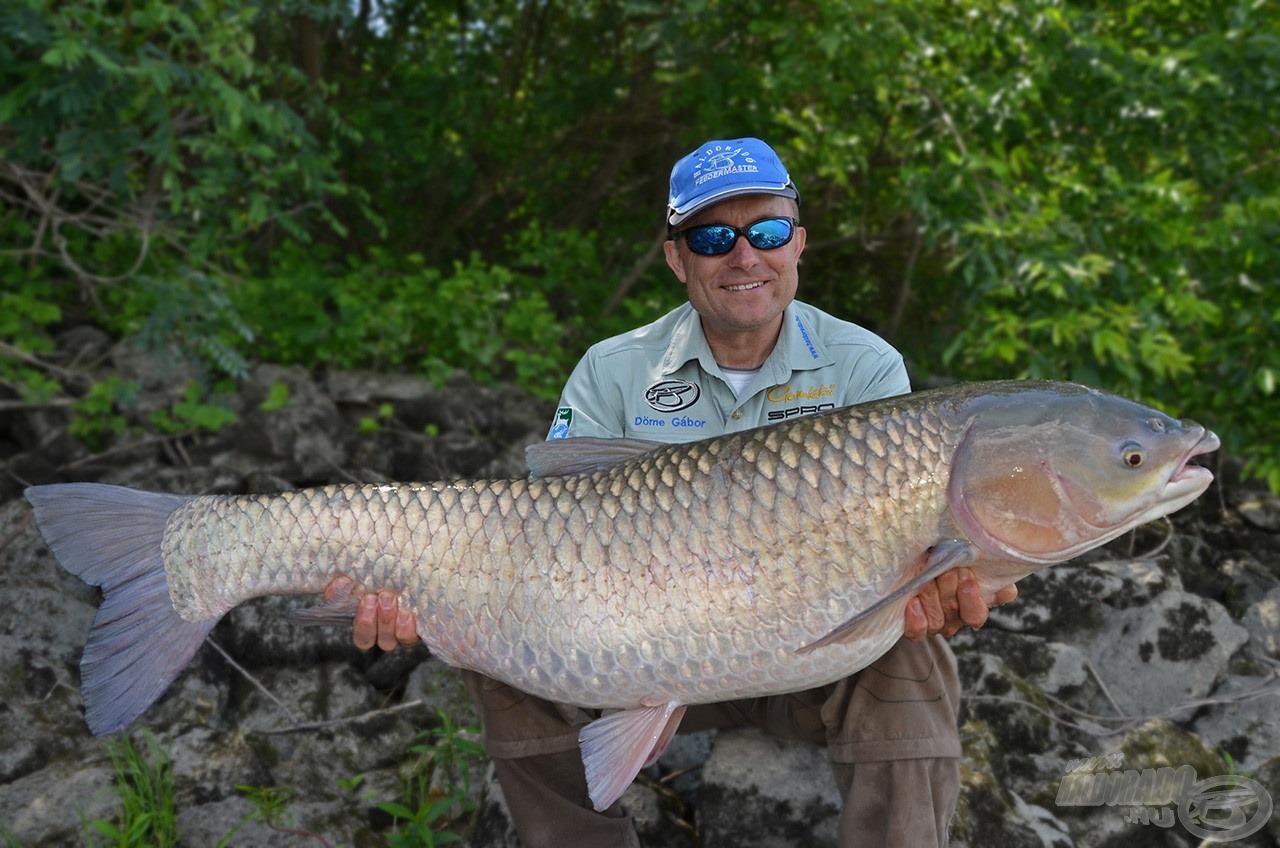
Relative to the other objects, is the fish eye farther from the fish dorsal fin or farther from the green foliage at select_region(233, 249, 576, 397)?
the green foliage at select_region(233, 249, 576, 397)

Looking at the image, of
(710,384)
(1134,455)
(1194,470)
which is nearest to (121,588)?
(710,384)

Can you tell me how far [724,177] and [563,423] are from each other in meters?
0.77

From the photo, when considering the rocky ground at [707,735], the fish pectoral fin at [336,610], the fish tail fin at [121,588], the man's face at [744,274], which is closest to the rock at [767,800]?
the rocky ground at [707,735]

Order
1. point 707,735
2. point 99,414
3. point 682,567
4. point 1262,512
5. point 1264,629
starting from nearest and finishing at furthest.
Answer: point 682,567, point 707,735, point 1264,629, point 1262,512, point 99,414

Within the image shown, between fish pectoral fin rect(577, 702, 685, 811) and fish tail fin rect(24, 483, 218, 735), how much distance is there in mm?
875

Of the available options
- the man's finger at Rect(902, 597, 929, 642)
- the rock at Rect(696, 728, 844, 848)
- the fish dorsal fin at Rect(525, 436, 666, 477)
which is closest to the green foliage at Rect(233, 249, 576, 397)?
the rock at Rect(696, 728, 844, 848)

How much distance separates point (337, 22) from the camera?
8.50 m

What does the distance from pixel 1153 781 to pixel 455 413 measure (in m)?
4.19

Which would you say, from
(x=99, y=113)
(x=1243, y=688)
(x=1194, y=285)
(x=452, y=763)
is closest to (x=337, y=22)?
(x=99, y=113)

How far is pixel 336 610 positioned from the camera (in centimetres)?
244

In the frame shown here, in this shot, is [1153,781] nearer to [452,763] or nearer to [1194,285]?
[452,763]

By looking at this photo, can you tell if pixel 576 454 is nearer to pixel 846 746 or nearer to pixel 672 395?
pixel 672 395

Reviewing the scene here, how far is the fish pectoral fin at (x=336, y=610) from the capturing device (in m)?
2.42

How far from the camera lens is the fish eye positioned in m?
2.12
